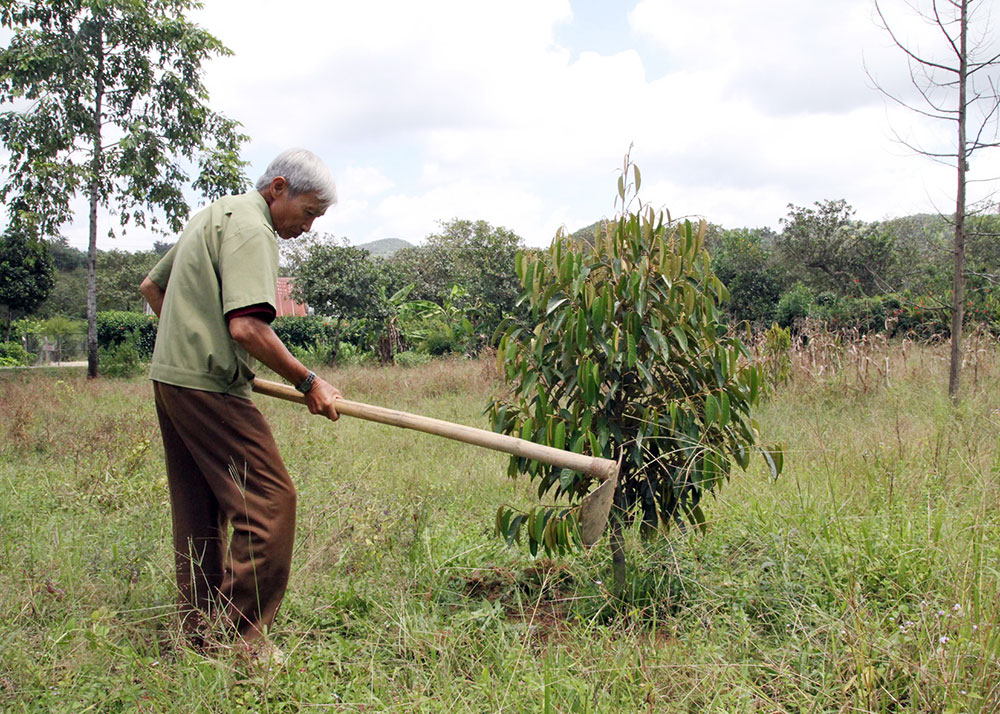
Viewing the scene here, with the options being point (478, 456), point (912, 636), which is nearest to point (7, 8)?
point (478, 456)

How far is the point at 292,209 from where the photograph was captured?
2.75 metres

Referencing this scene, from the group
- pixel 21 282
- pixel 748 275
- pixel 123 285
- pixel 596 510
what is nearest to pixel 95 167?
pixel 748 275

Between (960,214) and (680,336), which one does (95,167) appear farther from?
(680,336)

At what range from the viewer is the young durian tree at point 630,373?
2.72 m

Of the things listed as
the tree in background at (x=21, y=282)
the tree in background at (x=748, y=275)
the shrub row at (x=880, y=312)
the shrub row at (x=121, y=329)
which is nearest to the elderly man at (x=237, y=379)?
the shrub row at (x=880, y=312)

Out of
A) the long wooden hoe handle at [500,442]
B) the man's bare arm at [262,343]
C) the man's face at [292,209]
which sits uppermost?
the man's face at [292,209]

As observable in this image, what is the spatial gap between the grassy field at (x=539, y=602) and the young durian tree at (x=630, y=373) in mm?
293

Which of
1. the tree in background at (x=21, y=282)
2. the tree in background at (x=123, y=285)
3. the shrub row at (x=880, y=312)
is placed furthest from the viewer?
the tree in background at (x=123, y=285)

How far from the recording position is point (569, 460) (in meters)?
2.50

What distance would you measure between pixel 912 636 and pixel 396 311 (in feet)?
55.6

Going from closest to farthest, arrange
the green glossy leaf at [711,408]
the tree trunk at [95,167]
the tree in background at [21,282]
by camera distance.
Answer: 1. the green glossy leaf at [711,408]
2. the tree trunk at [95,167]
3. the tree in background at [21,282]

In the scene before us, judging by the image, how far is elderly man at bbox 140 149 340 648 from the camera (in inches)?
98.6

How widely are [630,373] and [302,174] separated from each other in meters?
1.45

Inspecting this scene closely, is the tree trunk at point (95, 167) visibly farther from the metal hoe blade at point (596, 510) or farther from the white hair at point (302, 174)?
the metal hoe blade at point (596, 510)
